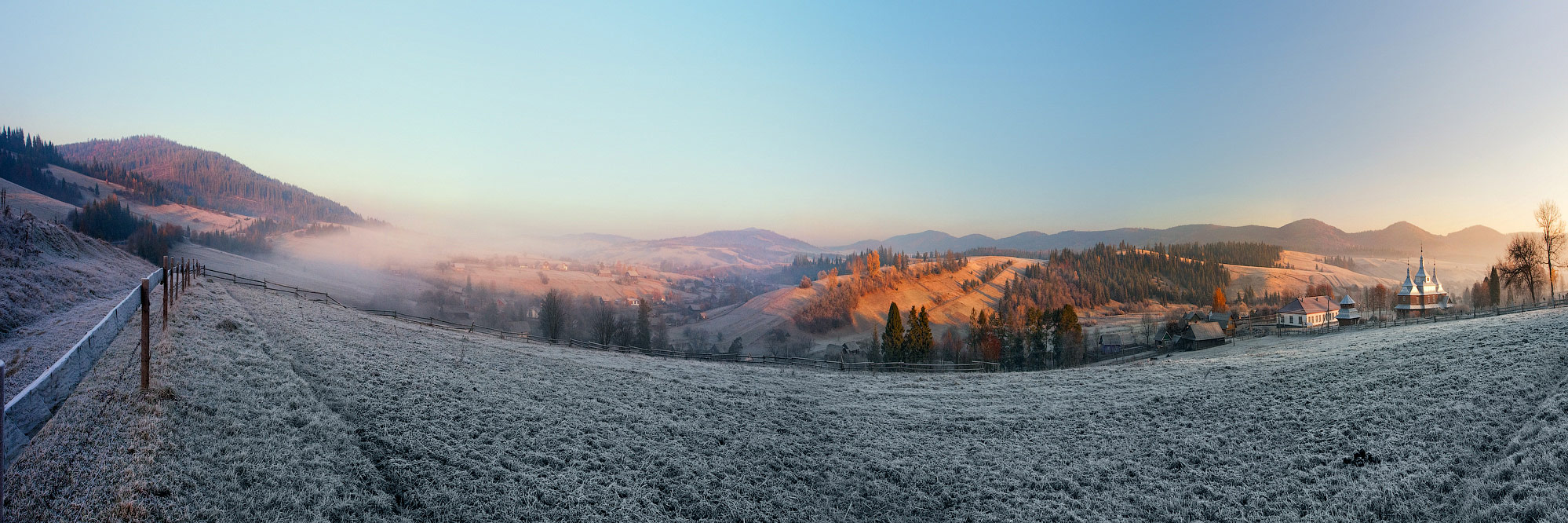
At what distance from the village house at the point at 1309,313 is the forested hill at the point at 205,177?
755 feet

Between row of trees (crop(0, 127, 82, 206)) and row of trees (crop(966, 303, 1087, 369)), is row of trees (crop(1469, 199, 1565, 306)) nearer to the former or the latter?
row of trees (crop(966, 303, 1087, 369))

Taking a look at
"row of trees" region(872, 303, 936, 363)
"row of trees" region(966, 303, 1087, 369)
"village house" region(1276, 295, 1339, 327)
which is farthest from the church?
"row of trees" region(872, 303, 936, 363)

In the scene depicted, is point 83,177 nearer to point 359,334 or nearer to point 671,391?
point 359,334

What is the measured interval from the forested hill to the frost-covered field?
197724 mm

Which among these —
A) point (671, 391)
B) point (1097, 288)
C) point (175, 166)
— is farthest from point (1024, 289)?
point (175, 166)

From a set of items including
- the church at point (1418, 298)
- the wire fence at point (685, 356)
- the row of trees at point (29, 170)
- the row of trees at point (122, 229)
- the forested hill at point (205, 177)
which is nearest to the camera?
the wire fence at point (685, 356)

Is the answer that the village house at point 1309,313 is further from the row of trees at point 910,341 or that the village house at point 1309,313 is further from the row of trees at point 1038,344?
the row of trees at point 910,341

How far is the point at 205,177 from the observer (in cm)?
17538

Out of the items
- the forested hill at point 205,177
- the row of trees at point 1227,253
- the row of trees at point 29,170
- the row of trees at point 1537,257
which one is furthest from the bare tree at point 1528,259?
the forested hill at point 205,177

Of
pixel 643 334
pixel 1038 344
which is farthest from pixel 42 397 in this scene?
pixel 1038 344

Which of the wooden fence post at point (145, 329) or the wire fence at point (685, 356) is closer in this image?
the wooden fence post at point (145, 329)

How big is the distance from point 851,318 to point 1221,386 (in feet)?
383

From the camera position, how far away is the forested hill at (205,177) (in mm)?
164125

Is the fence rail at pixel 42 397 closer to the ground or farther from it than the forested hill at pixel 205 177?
closer to the ground
